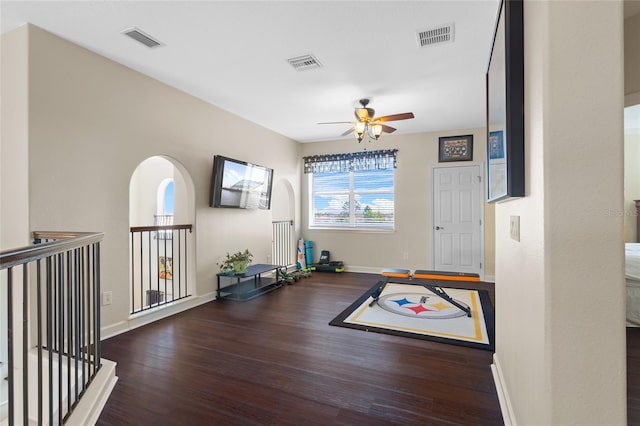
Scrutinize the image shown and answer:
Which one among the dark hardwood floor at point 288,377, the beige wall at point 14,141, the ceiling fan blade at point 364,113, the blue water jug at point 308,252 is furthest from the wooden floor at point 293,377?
the blue water jug at point 308,252

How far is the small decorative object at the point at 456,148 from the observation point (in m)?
5.66

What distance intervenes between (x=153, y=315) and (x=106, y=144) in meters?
1.86

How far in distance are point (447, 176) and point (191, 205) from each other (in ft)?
14.2

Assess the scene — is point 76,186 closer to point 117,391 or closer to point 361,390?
point 117,391

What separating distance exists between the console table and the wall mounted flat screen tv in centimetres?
97

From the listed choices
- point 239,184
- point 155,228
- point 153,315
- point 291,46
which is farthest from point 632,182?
point 153,315

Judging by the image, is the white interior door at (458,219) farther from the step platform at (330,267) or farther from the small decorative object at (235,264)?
the small decorative object at (235,264)

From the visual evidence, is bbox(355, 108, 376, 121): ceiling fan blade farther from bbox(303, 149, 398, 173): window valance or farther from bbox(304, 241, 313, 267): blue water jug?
bbox(304, 241, 313, 267): blue water jug

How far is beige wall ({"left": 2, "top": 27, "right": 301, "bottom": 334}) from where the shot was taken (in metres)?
2.61

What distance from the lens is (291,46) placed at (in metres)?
2.87

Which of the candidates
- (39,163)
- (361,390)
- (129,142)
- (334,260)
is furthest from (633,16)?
(334,260)

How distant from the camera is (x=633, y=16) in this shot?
2.20m

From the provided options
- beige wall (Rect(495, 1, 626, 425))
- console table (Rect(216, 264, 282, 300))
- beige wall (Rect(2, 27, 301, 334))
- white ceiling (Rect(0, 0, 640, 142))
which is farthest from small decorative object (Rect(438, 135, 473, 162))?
beige wall (Rect(495, 1, 626, 425))

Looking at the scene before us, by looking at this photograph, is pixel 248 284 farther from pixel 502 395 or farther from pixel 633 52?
pixel 633 52
